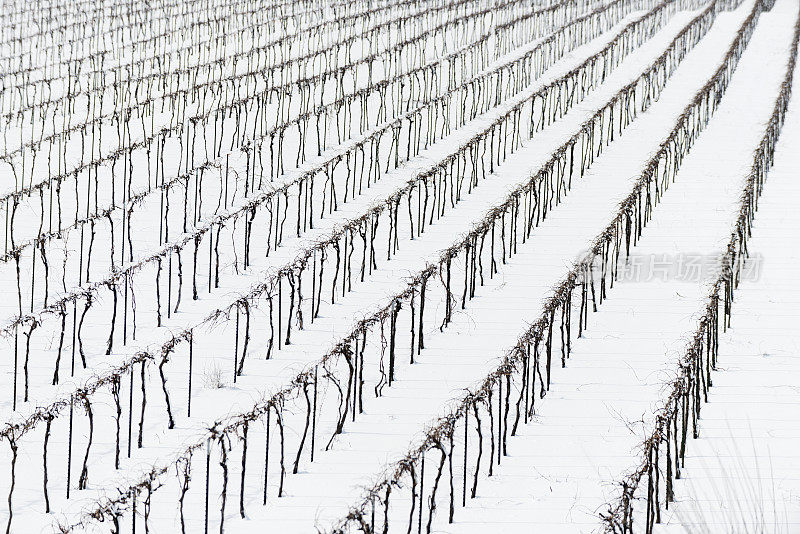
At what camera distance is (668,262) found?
1747 cm

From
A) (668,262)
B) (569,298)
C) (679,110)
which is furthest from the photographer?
(679,110)

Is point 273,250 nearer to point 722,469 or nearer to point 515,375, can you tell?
point 515,375

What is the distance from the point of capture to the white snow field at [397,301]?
36.0 feet

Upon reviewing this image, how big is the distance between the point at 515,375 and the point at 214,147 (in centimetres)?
1128

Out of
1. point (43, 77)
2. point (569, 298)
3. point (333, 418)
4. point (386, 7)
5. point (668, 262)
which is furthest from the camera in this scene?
point (386, 7)

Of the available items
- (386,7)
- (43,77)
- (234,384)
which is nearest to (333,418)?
(234,384)

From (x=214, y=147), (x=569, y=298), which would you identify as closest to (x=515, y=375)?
(x=569, y=298)

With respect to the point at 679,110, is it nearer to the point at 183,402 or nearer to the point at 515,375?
the point at 515,375

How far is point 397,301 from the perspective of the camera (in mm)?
14117

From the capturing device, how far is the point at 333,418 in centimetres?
1256

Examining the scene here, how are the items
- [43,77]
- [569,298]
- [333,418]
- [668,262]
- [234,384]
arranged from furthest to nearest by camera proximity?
[43,77] → [668,262] → [569,298] → [234,384] → [333,418]

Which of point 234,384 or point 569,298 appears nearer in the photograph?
point 234,384

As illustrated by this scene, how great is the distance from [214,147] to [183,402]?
11.1 metres

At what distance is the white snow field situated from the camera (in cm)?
1098
